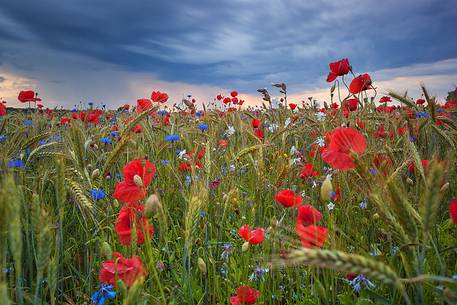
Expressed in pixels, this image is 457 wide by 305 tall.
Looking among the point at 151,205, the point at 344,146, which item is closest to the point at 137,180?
the point at 151,205

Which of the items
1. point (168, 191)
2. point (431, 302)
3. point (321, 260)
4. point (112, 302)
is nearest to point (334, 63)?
point (168, 191)

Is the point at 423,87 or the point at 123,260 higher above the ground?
the point at 423,87

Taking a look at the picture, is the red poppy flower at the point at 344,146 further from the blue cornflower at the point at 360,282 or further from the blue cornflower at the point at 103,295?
the blue cornflower at the point at 103,295

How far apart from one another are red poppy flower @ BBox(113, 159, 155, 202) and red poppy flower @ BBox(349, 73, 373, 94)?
5.78 feet

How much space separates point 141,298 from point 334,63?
217cm

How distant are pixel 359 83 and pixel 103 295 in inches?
84.5

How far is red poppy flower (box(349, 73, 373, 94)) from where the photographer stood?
274 cm

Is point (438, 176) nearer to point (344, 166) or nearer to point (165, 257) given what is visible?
point (344, 166)

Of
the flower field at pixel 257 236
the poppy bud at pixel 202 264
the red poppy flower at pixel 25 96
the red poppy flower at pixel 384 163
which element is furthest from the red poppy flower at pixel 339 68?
the red poppy flower at pixel 25 96

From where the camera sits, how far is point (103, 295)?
1642 millimetres

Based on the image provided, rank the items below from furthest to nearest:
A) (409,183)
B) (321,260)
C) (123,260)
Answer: (409,183) → (123,260) → (321,260)

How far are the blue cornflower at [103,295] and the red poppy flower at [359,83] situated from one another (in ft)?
6.79

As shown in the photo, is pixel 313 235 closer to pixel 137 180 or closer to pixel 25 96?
pixel 137 180

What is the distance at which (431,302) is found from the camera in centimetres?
163
